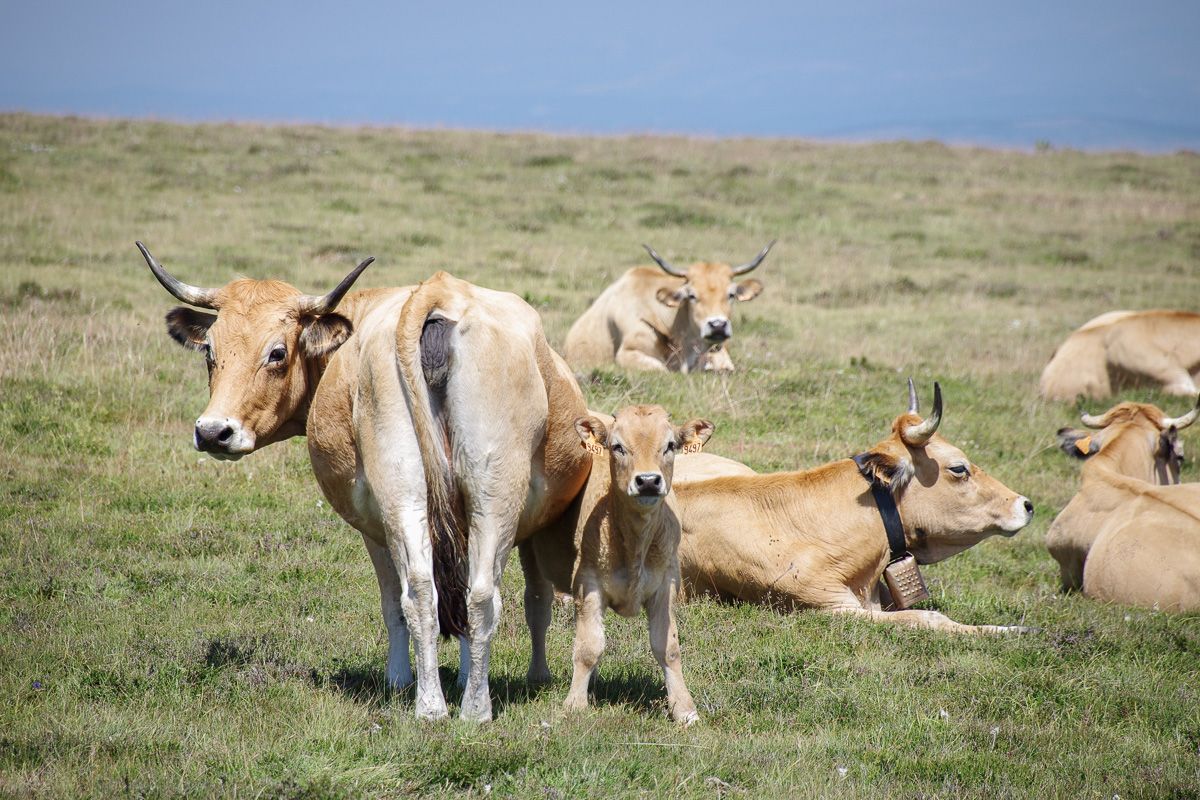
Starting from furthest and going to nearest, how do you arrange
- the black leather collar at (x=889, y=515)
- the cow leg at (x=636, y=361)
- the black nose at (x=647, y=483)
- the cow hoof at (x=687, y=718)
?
the cow leg at (x=636, y=361) → the black leather collar at (x=889, y=515) → the cow hoof at (x=687, y=718) → the black nose at (x=647, y=483)

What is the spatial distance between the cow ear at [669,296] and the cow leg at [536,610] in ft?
34.8

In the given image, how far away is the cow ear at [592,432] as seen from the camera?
20.2ft

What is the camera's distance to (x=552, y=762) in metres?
5.51

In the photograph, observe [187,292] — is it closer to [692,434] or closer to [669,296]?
[692,434]

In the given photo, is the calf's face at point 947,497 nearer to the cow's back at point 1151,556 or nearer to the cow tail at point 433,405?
the cow's back at point 1151,556

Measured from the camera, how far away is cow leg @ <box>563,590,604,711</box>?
6.24 m

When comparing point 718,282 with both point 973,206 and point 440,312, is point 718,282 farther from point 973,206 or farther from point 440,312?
point 973,206

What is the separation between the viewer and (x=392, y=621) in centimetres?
654

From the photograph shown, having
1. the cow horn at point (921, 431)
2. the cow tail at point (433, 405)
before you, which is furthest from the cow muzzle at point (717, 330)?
the cow tail at point (433, 405)

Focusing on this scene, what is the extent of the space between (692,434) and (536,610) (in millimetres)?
1455

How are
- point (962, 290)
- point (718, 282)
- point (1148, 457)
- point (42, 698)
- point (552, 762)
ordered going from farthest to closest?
point (962, 290) < point (718, 282) < point (1148, 457) < point (42, 698) < point (552, 762)

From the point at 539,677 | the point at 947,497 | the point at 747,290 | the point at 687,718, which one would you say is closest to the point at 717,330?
the point at 747,290

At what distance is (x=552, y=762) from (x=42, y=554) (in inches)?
A: 186

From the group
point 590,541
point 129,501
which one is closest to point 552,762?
point 590,541
